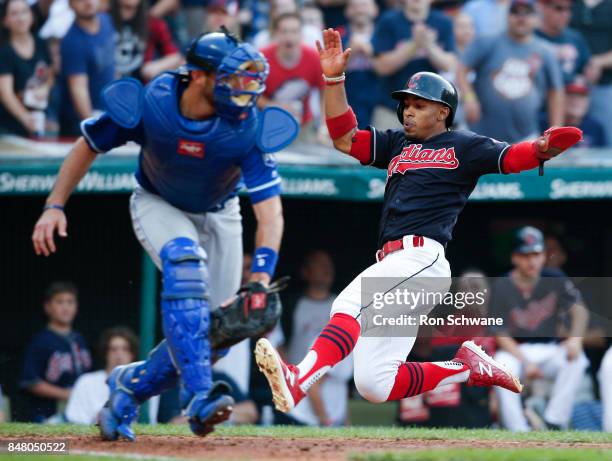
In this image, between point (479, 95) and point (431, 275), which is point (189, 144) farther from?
point (479, 95)

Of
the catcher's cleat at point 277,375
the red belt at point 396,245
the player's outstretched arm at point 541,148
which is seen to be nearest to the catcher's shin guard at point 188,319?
the catcher's cleat at point 277,375

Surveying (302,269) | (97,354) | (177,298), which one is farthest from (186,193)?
(302,269)

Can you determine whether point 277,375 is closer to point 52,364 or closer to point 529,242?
point 52,364

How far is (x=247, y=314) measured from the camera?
4.84 metres

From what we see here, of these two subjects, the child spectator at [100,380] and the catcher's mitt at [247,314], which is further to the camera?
the child spectator at [100,380]

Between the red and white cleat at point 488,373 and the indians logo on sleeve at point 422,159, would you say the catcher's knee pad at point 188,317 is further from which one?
the red and white cleat at point 488,373

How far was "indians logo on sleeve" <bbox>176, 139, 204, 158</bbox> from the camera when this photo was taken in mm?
5035

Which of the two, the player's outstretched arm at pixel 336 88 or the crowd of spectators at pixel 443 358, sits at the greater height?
the player's outstretched arm at pixel 336 88

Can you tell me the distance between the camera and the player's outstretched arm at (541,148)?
4.58 m

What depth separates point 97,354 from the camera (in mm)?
8031

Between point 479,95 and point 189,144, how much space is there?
449 cm

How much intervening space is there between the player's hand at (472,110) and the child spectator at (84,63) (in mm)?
2696

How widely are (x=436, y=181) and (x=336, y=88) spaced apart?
1.92 ft

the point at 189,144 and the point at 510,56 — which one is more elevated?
the point at 510,56
